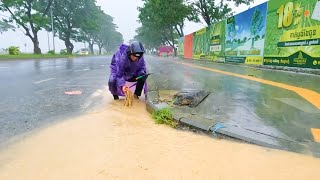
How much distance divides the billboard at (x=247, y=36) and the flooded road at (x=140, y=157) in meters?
10.7

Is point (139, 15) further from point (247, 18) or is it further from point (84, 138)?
point (84, 138)

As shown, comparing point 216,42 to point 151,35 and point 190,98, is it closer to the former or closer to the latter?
point 190,98

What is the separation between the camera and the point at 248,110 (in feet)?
14.2

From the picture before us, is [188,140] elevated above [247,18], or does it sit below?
below

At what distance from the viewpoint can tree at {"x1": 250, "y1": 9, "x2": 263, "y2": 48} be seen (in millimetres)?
13245

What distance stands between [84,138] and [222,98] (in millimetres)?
2732

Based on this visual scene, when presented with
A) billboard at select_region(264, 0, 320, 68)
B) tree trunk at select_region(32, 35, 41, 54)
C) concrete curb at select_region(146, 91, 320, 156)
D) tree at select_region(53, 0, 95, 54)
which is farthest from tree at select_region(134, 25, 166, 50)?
concrete curb at select_region(146, 91, 320, 156)

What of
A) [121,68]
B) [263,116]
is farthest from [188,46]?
[263,116]

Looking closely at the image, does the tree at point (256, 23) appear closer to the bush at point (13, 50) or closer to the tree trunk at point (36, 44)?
the bush at point (13, 50)

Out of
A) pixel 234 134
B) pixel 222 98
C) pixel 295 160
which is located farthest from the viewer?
pixel 222 98

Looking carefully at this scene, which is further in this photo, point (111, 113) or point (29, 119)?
point (111, 113)

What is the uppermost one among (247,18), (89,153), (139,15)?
(139,15)

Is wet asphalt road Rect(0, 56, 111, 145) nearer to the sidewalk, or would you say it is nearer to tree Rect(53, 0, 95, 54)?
the sidewalk

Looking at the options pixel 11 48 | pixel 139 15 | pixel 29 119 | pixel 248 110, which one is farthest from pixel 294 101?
pixel 139 15
